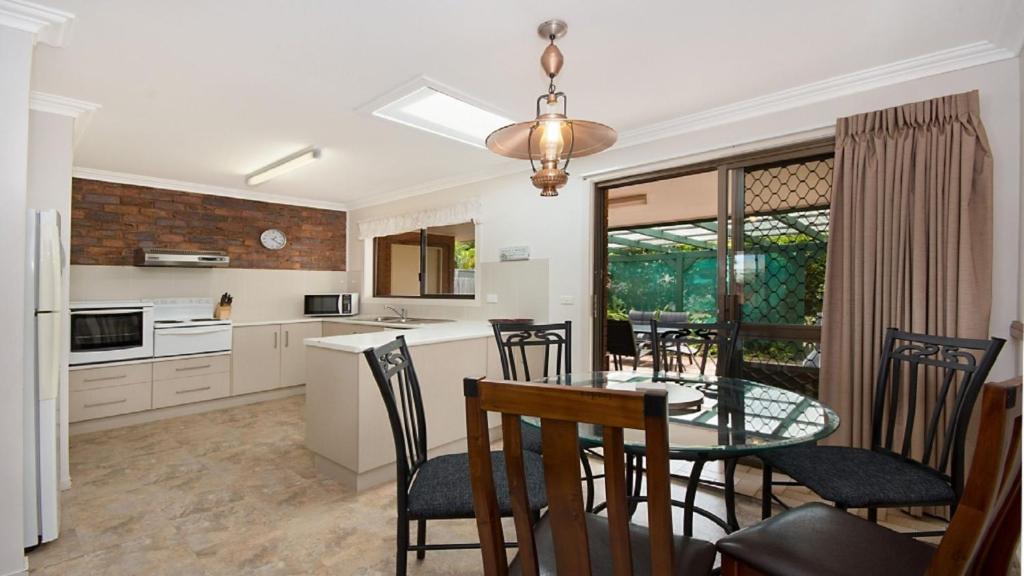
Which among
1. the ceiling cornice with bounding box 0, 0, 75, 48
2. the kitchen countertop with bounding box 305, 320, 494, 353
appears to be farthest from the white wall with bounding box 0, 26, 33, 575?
the kitchen countertop with bounding box 305, 320, 494, 353

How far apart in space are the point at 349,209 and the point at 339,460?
414 centimetres

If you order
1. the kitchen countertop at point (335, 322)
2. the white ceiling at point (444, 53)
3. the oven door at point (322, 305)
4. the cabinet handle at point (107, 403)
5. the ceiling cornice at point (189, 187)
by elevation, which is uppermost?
the white ceiling at point (444, 53)

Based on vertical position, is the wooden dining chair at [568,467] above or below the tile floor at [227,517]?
above

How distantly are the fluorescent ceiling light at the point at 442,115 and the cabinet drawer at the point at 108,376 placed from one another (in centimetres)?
319

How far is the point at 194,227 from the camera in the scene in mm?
5090

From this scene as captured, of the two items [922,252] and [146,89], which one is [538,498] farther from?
[146,89]

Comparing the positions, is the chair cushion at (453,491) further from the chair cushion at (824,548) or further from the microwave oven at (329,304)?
the microwave oven at (329,304)

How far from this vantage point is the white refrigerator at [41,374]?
2.09 metres

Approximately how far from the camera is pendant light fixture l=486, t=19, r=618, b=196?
187 centimetres

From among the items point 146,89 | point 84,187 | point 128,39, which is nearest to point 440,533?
point 128,39

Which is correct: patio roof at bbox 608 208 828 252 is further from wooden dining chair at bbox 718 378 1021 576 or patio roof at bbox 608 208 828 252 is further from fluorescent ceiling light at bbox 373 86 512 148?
wooden dining chair at bbox 718 378 1021 576

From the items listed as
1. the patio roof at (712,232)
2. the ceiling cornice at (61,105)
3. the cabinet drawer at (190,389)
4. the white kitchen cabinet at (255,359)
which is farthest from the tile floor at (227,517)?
the ceiling cornice at (61,105)

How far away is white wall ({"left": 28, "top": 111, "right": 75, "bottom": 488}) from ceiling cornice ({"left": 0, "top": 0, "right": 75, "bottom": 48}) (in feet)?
3.03

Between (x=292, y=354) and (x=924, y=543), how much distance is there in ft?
17.5
